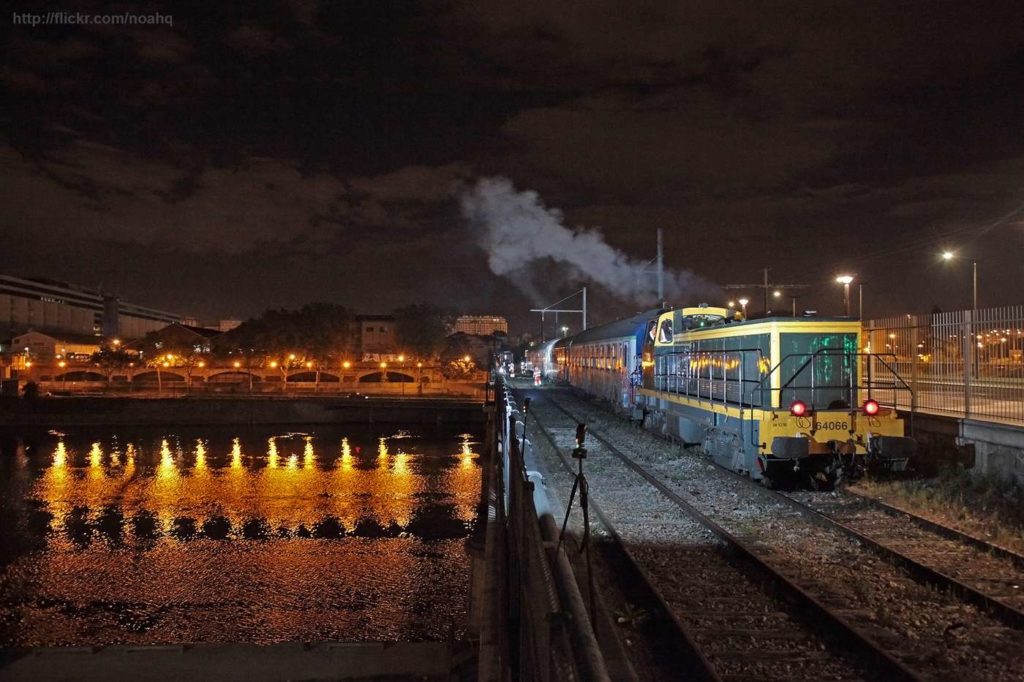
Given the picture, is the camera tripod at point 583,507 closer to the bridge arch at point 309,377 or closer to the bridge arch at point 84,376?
the bridge arch at point 309,377

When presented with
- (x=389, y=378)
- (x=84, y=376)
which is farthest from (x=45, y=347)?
(x=389, y=378)

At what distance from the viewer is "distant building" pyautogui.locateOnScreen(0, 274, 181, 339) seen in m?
116

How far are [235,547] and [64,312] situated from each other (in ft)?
459

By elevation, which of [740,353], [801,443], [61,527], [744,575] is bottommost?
[61,527]

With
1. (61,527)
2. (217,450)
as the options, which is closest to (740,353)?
(61,527)

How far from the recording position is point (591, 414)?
2819cm

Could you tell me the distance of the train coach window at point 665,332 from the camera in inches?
786

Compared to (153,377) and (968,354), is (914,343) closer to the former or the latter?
(968,354)

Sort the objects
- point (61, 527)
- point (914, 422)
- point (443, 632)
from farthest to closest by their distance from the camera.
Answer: point (61, 527), point (914, 422), point (443, 632)

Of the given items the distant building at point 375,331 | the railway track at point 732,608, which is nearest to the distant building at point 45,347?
the distant building at point 375,331

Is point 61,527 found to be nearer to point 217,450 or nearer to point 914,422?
point 217,450

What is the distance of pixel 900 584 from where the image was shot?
782cm

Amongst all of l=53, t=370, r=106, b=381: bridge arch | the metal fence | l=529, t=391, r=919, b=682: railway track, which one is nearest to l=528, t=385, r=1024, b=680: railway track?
l=529, t=391, r=919, b=682: railway track

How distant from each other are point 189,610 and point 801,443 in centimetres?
1044
